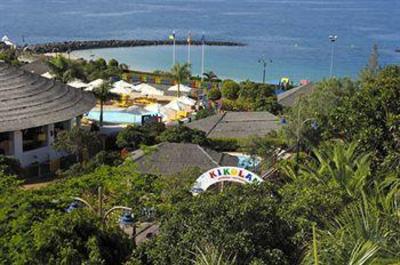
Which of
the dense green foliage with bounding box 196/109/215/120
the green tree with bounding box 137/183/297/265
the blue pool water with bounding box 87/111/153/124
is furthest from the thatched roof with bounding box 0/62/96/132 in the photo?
the green tree with bounding box 137/183/297/265

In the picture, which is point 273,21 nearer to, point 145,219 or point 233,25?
point 233,25

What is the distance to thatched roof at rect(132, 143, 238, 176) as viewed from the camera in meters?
21.1

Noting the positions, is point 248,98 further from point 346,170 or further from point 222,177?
point 346,170

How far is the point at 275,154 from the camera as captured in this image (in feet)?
79.2

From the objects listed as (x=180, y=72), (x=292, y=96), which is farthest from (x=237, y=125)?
(x=180, y=72)

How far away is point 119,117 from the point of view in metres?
36.6

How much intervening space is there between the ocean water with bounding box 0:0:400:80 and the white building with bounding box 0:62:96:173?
41.6 m

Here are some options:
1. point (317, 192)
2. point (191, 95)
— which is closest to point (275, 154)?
point (317, 192)

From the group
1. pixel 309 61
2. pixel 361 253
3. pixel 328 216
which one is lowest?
pixel 309 61

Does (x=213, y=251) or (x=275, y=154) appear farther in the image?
(x=275, y=154)

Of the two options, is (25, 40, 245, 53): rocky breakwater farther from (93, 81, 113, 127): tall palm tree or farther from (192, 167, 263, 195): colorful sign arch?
(192, 167, 263, 195): colorful sign arch

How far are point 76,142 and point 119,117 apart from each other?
1053cm

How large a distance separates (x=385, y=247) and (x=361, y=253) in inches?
43.7

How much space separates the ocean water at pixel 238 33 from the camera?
263 feet
